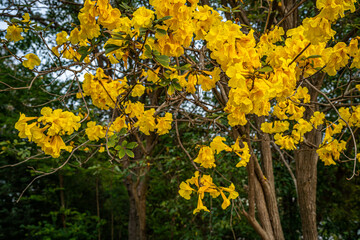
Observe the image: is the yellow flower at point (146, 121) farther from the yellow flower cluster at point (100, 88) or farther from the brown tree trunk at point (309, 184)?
the brown tree trunk at point (309, 184)

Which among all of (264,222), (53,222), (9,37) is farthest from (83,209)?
(9,37)

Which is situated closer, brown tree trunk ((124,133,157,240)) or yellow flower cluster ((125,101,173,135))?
yellow flower cluster ((125,101,173,135))

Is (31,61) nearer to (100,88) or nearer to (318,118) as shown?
(100,88)

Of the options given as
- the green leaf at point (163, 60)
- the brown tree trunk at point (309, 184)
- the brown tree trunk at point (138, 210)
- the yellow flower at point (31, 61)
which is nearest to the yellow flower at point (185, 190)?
the green leaf at point (163, 60)

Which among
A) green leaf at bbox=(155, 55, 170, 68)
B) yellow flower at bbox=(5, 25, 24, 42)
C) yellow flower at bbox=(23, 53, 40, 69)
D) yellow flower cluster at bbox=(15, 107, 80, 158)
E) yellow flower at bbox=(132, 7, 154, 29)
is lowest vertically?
yellow flower cluster at bbox=(15, 107, 80, 158)

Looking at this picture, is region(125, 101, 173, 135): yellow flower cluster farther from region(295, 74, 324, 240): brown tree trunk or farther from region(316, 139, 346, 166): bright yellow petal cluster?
region(295, 74, 324, 240): brown tree trunk

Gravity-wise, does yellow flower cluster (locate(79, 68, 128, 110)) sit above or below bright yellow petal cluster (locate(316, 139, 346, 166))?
above

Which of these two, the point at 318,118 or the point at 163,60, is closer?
the point at 163,60

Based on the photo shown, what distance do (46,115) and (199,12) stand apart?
0.71 meters

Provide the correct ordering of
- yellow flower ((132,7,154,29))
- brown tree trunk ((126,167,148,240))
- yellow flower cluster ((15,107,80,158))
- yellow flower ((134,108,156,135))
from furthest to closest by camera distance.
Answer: brown tree trunk ((126,167,148,240)), yellow flower ((134,108,156,135)), yellow flower cluster ((15,107,80,158)), yellow flower ((132,7,154,29))

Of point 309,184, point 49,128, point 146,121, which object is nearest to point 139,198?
point 309,184

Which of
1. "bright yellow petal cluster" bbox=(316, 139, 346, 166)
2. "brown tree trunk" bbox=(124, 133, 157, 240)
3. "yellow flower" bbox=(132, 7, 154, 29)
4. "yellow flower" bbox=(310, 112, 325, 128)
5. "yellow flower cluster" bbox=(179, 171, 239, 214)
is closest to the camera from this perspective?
"yellow flower" bbox=(132, 7, 154, 29)

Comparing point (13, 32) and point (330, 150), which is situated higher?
point (13, 32)

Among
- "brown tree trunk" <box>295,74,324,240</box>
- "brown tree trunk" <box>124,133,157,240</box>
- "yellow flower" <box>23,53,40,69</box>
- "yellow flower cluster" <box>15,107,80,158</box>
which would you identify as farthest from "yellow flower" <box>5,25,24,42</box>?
"brown tree trunk" <box>124,133,157,240</box>
